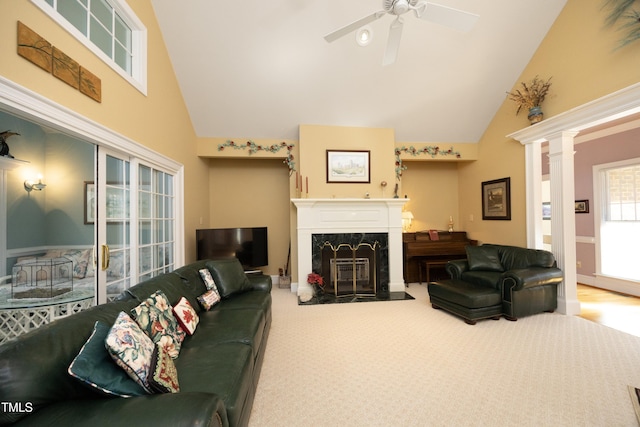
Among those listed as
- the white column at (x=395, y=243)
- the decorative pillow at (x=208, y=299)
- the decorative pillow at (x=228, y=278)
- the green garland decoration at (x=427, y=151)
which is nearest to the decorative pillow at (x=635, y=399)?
the decorative pillow at (x=208, y=299)

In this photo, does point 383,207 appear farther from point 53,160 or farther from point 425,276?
point 53,160

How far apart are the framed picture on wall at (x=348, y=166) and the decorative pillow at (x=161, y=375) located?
3711mm

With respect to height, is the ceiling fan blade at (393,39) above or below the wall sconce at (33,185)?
above

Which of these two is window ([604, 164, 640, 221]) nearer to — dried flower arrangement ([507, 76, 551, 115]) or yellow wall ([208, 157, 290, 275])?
dried flower arrangement ([507, 76, 551, 115])

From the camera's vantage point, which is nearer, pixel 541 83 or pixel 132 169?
pixel 132 169

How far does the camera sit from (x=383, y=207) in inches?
186

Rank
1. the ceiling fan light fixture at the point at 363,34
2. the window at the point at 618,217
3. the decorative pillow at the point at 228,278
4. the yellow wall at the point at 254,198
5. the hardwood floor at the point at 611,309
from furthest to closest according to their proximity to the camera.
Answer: the yellow wall at the point at 254,198 < the window at the point at 618,217 < the hardwood floor at the point at 611,309 < the decorative pillow at the point at 228,278 < the ceiling fan light fixture at the point at 363,34

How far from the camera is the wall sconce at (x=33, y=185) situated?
344cm

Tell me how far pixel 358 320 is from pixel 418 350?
3.05 feet

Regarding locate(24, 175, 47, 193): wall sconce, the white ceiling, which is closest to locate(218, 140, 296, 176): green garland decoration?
the white ceiling

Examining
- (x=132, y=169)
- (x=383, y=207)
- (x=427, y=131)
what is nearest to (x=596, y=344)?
(x=383, y=207)

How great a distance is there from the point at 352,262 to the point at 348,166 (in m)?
1.70

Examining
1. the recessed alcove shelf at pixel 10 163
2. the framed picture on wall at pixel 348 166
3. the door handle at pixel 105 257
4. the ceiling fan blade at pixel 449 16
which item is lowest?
the door handle at pixel 105 257

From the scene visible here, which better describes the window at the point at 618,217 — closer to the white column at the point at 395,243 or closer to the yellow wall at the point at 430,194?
the yellow wall at the point at 430,194
